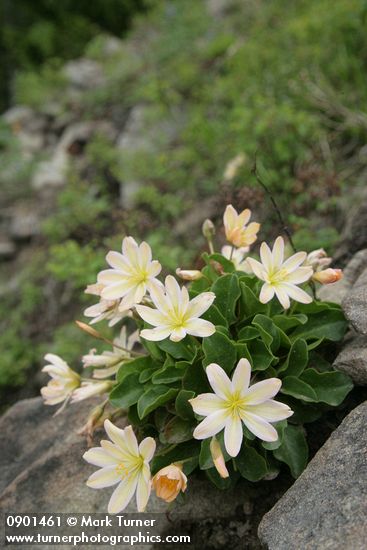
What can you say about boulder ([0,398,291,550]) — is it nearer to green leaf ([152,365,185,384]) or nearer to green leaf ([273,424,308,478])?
green leaf ([273,424,308,478])

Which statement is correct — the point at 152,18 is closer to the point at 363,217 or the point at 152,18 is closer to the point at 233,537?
the point at 363,217

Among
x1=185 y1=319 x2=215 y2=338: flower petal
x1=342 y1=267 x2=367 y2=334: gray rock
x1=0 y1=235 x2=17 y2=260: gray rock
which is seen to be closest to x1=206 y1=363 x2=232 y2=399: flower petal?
x1=185 y1=319 x2=215 y2=338: flower petal

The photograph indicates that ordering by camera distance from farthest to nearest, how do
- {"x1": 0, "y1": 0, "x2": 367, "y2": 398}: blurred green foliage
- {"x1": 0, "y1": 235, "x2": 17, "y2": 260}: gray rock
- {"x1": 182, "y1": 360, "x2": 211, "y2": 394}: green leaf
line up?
{"x1": 0, "y1": 235, "x2": 17, "y2": 260}: gray rock < {"x1": 0, "y1": 0, "x2": 367, "y2": 398}: blurred green foliage < {"x1": 182, "y1": 360, "x2": 211, "y2": 394}: green leaf

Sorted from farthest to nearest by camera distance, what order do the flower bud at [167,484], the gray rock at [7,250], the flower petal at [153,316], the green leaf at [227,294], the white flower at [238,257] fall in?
the gray rock at [7,250] < the white flower at [238,257] < the green leaf at [227,294] < the flower petal at [153,316] < the flower bud at [167,484]

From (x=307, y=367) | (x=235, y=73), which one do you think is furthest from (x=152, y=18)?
(x=307, y=367)

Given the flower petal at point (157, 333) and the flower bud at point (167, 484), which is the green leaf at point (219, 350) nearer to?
the flower petal at point (157, 333)

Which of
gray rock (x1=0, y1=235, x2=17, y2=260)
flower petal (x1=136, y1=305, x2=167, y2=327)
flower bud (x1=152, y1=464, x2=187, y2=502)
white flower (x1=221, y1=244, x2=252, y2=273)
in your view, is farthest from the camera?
gray rock (x1=0, y1=235, x2=17, y2=260)

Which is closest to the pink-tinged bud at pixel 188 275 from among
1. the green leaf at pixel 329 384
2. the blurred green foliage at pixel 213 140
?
the green leaf at pixel 329 384
